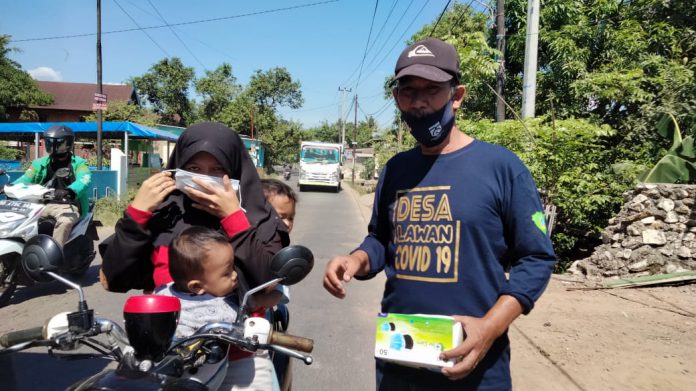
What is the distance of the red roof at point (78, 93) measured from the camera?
4406 centimetres

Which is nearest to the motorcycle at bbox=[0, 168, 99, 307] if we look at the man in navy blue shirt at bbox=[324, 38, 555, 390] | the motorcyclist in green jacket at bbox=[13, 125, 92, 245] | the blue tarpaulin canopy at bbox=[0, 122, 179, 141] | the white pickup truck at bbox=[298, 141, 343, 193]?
the motorcyclist in green jacket at bbox=[13, 125, 92, 245]

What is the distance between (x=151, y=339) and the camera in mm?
1407

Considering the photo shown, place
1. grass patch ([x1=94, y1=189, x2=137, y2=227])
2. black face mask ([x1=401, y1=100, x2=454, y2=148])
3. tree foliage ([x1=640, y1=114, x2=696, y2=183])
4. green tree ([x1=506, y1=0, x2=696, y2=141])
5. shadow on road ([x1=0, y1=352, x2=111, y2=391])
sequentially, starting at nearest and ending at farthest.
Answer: black face mask ([x1=401, y1=100, x2=454, y2=148]), shadow on road ([x1=0, y1=352, x2=111, y2=391]), tree foliage ([x1=640, y1=114, x2=696, y2=183]), green tree ([x1=506, y1=0, x2=696, y2=141]), grass patch ([x1=94, y1=189, x2=137, y2=227])

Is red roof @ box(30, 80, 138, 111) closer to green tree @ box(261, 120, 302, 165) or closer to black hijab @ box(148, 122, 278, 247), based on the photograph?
green tree @ box(261, 120, 302, 165)

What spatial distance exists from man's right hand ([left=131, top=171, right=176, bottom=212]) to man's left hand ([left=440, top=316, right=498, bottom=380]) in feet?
4.11

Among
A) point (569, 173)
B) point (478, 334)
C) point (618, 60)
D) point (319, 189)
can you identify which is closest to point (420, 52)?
point (478, 334)

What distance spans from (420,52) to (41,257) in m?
1.55

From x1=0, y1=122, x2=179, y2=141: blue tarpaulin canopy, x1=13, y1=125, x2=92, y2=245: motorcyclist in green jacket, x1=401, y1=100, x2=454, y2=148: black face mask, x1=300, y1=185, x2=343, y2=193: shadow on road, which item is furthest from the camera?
x1=300, y1=185, x2=343, y2=193: shadow on road

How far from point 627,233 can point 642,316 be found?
8.22ft

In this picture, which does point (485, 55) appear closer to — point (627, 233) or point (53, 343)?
point (627, 233)

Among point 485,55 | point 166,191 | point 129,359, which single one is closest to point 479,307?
point 129,359

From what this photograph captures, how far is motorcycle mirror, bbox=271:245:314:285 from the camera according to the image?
1.77m

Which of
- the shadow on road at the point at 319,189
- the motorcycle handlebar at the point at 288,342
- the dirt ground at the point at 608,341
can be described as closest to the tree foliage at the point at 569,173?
the dirt ground at the point at 608,341

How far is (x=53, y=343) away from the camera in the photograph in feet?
5.12
